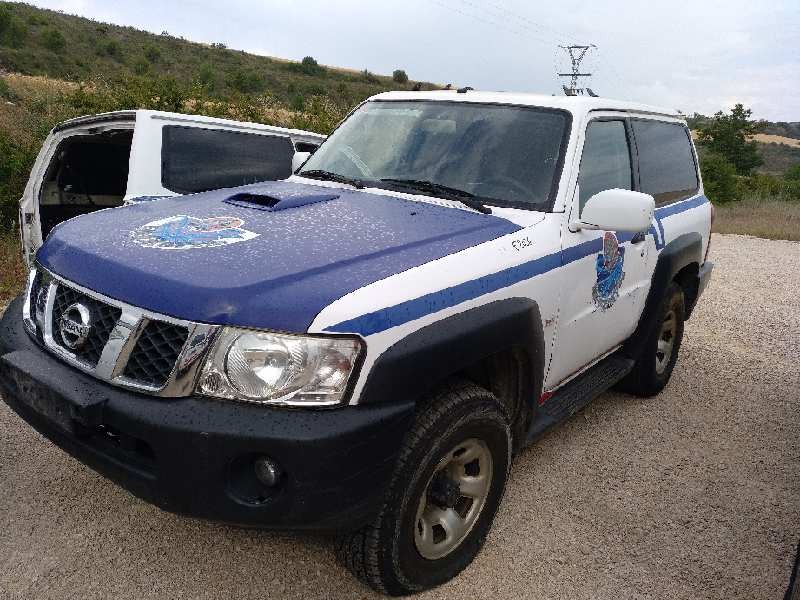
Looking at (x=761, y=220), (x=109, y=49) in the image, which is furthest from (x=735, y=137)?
(x=109, y=49)

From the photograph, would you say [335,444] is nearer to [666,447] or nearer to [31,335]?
[31,335]

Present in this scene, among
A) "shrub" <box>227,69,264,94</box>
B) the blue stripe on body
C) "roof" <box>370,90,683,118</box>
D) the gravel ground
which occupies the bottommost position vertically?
the gravel ground

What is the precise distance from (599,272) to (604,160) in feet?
2.18

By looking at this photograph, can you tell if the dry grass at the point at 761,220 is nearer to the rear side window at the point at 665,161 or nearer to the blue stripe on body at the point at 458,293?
the rear side window at the point at 665,161

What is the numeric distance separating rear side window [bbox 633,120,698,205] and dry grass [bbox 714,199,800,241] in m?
8.29

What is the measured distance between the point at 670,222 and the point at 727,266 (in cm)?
674

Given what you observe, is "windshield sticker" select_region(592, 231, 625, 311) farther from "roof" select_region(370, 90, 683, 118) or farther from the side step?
"roof" select_region(370, 90, 683, 118)

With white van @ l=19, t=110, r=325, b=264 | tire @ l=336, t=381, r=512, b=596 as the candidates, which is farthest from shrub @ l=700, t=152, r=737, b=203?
tire @ l=336, t=381, r=512, b=596

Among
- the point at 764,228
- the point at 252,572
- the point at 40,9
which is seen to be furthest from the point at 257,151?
the point at 40,9

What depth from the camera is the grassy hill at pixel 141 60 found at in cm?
3762

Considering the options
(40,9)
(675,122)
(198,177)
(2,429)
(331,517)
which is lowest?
(2,429)

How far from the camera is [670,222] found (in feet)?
13.2

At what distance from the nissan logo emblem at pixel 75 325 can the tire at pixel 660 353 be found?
123 inches

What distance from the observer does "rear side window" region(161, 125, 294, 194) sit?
4.68m
